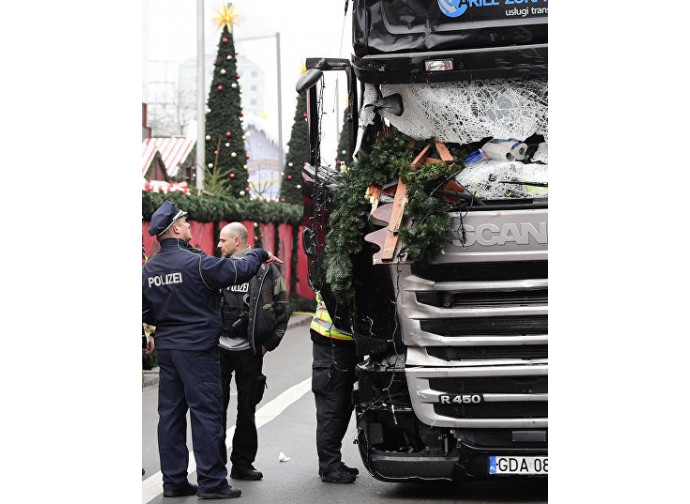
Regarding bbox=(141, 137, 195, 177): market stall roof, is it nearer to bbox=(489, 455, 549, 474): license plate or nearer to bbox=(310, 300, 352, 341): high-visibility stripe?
bbox=(310, 300, 352, 341): high-visibility stripe

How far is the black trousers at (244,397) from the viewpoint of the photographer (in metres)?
9.52

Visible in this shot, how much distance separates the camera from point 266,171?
244 feet

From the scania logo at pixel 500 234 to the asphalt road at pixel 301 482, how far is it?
1.81 metres

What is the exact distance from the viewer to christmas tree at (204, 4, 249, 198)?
27.8 m

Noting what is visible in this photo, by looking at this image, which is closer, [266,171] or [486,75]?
[486,75]

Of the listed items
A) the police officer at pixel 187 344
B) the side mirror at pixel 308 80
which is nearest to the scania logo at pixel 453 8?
the side mirror at pixel 308 80

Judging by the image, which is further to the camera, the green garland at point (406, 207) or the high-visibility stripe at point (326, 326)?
the high-visibility stripe at point (326, 326)

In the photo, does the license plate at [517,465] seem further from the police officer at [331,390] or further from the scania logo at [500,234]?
the police officer at [331,390]

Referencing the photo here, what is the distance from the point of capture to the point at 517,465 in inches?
315

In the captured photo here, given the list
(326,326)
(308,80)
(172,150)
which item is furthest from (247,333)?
(172,150)

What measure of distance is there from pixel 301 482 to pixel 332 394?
26.1 inches
